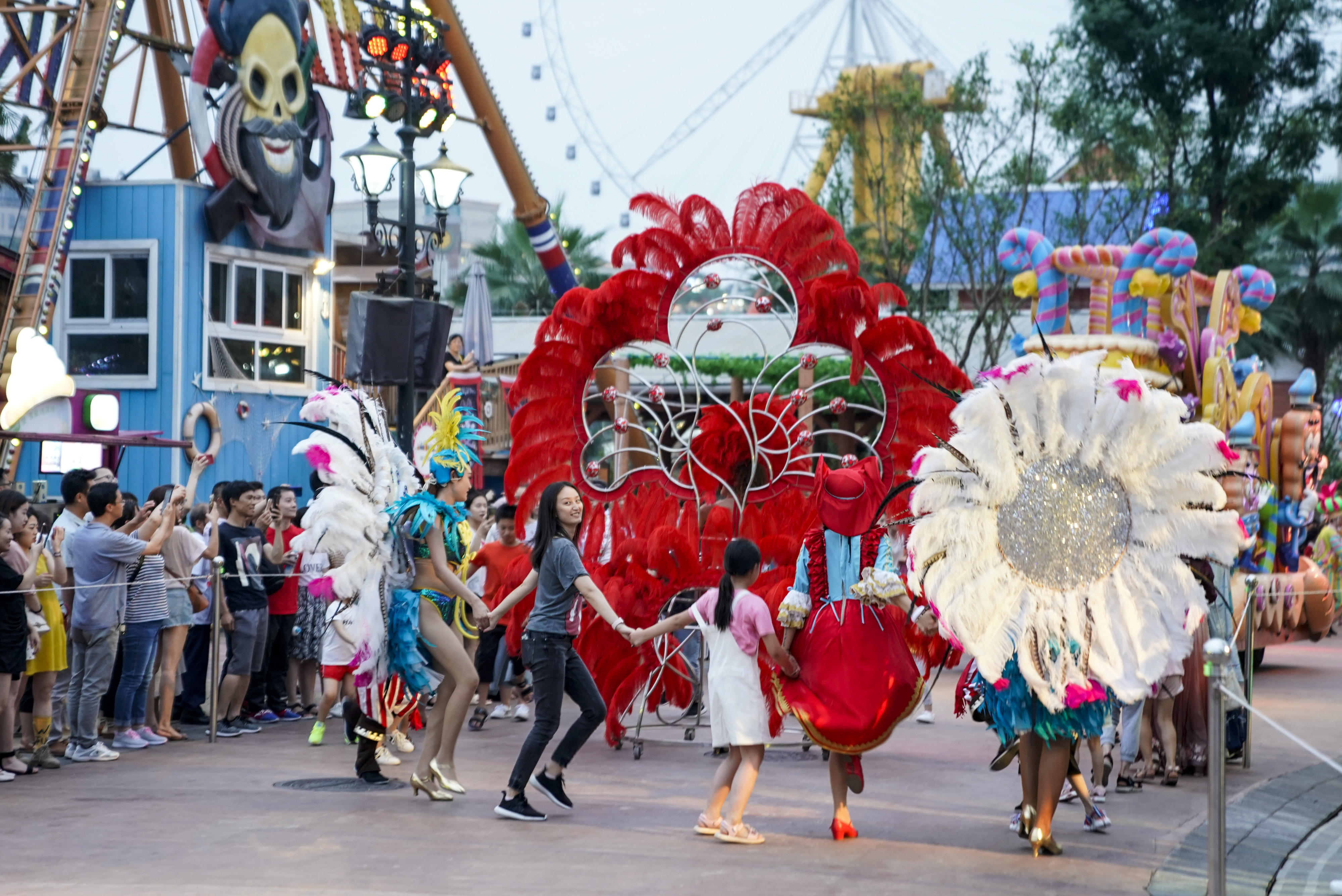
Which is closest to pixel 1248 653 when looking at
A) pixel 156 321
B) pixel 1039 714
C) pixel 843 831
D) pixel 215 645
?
pixel 1039 714

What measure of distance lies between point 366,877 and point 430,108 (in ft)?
22.4

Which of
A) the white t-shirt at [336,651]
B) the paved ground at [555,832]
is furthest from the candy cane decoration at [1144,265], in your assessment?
the white t-shirt at [336,651]

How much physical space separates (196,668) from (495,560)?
2297mm

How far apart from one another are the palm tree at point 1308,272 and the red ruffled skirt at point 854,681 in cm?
2548

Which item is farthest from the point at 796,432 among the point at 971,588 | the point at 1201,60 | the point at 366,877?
the point at 1201,60

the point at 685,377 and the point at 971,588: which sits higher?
the point at 685,377

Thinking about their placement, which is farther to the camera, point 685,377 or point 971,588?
point 685,377

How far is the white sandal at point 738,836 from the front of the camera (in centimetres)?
705

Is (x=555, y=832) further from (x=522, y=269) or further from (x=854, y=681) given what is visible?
(x=522, y=269)

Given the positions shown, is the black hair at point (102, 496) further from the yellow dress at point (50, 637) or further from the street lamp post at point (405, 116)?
the street lamp post at point (405, 116)

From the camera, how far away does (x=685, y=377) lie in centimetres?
2434

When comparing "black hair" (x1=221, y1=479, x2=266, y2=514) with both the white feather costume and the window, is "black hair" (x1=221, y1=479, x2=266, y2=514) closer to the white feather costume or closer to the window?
the white feather costume

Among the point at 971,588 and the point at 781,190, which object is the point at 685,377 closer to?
the point at 781,190

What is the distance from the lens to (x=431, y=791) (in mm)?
8039
